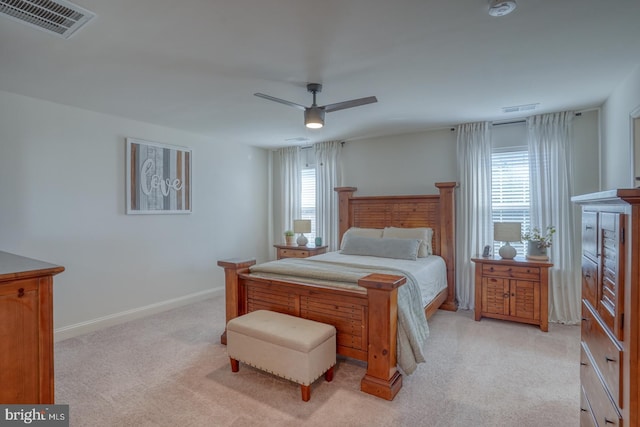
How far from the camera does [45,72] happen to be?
2717mm

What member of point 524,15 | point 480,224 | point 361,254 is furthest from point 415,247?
point 524,15

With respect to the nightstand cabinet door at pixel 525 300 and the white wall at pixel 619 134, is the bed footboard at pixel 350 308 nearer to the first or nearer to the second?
the nightstand cabinet door at pixel 525 300

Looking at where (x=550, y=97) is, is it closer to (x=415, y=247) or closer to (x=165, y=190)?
(x=415, y=247)

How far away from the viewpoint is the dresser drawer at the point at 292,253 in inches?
213

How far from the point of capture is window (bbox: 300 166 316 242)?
19.4ft

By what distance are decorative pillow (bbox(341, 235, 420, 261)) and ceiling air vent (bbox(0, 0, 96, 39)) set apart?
349 cm

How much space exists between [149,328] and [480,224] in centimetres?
434

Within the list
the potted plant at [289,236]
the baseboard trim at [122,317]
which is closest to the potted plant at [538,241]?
the potted plant at [289,236]

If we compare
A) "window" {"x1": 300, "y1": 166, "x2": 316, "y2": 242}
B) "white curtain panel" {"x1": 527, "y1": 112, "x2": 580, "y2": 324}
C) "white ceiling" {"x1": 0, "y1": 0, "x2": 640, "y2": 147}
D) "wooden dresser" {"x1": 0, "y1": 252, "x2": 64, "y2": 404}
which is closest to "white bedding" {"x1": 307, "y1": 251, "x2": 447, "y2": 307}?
"white curtain panel" {"x1": 527, "y1": 112, "x2": 580, "y2": 324}

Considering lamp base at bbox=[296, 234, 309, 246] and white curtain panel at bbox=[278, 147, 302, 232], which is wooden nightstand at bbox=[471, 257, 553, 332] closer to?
lamp base at bbox=[296, 234, 309, 246]

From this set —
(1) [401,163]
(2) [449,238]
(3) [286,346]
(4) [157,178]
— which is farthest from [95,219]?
(2) [449,238]

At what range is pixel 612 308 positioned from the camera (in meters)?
1.29

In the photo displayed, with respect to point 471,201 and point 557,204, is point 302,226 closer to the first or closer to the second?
point 471,201

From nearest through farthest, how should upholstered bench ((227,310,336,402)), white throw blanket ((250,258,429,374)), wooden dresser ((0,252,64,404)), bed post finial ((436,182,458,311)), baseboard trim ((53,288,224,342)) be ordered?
wooden dresser ((0,252,64,404)) < upholstered bench ((227,310,336,402)) < white throw blanket ((250,258,429,374)) < baseboard trim ((53,288,224,342)) < bed post finial ((436,182,458,311))
